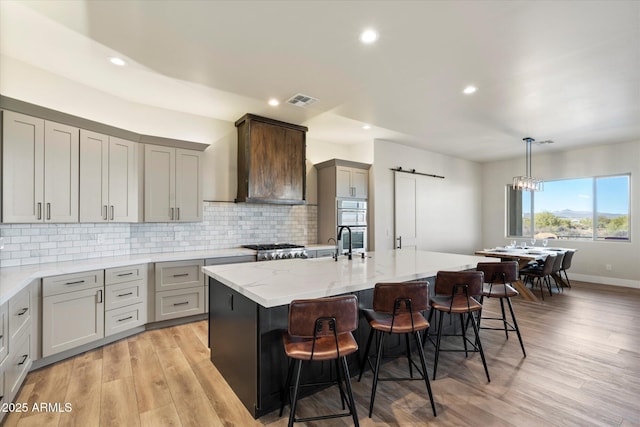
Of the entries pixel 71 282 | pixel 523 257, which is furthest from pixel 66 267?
pixel 523 257

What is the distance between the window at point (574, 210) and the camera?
239 inches

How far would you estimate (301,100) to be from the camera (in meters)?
3.59

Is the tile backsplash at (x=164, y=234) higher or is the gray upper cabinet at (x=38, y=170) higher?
the gray upper cabinet at (x=38, y=170)

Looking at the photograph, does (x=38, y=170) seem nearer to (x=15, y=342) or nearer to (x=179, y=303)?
Result: (x=15, y=342)

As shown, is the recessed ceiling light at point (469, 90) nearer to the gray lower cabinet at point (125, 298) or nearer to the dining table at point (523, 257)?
the dining table at point (523, 257)

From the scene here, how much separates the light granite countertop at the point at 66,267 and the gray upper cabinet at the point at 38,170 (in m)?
0.45

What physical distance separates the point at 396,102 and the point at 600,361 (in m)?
3.38

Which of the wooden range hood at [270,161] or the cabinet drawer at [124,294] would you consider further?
the wooden range hood at [270,161]

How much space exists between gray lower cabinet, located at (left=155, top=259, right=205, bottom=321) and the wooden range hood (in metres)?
1.25

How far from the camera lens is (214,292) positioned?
2.64m

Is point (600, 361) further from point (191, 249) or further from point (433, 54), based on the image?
point (191, 249)

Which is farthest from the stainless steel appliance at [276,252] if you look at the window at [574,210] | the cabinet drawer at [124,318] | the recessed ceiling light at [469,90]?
the window at [574,210]

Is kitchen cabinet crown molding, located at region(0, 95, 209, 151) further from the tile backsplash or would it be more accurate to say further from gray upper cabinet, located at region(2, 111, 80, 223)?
the tile backsplash

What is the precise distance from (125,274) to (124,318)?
482 mm
